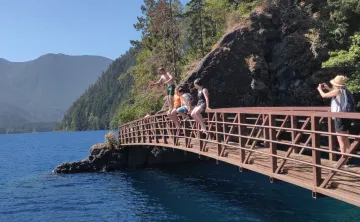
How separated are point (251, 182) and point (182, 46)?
65.8 ft

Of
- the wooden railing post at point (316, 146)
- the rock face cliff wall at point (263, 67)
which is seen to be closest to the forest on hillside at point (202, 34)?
the rock face cliff wall at point (263, 67)

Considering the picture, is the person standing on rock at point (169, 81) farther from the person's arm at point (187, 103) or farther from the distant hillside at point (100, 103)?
the distant hillside at point (100, 103)

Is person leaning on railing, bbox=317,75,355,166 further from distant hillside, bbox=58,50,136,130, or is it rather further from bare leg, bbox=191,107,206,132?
distant hillside, bbox=58,50,136,130

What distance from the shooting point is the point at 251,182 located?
17.5 metres

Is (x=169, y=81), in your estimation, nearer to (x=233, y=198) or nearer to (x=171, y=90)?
(x=171, y=90)

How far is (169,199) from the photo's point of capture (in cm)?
1537

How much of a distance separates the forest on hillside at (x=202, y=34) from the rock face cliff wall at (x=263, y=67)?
0.70 m

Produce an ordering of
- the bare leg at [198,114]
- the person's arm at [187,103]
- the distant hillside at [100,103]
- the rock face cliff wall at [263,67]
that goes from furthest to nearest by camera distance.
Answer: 1. the distant hillside at [100,103]
2. the rock face cliff wall at [263,67]
3. the person's arm at [187,103]
4. the bare leg at [198,114]

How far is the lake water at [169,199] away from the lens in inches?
477

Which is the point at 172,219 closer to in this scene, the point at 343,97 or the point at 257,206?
the point at 257,206

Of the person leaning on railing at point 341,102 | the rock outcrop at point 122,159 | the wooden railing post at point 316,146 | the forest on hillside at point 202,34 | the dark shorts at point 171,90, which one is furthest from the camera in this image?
the rock outcrop at point 122,159

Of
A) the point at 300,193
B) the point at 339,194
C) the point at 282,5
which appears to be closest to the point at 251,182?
the point at 300,193

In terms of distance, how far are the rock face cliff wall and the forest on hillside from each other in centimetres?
70

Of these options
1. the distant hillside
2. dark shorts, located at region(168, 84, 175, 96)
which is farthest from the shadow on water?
the distant hillside
